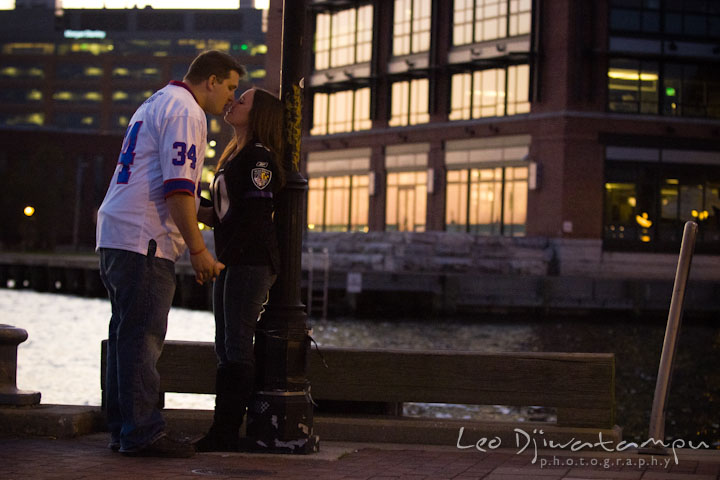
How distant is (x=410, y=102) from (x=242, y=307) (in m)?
52.6

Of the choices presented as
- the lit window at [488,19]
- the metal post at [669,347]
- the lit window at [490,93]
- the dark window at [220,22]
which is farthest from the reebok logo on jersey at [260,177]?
the dark window at [220,22]

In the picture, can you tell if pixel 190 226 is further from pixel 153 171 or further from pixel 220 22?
pixel 220 22

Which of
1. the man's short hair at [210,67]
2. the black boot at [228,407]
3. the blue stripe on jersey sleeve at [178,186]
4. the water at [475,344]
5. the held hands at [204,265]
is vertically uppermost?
the man's short hair at [210,67]

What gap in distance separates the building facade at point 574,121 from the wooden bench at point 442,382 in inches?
1712

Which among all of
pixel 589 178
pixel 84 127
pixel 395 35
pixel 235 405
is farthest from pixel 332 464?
pixel 84 127

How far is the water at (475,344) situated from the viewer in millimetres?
18062

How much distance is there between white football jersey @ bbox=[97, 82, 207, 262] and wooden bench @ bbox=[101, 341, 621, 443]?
1.41 meters

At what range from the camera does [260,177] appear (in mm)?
6828

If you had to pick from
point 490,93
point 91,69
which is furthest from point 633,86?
point 91,69

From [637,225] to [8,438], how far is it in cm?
4668

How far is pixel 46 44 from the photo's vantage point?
12975 cm

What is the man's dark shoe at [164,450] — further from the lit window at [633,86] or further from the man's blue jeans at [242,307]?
the lit window at [633,86]

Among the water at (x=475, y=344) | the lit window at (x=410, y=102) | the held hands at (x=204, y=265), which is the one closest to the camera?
the held hands at (x=204, y=265)

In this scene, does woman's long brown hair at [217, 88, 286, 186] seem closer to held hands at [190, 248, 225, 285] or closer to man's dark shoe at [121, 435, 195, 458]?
held hands at [190, 248, 225, 285]
